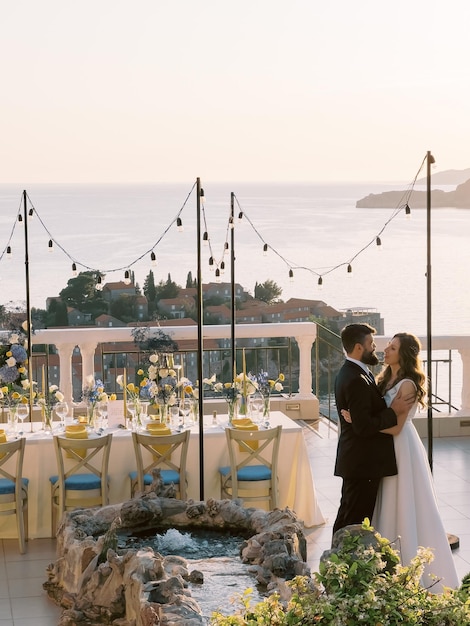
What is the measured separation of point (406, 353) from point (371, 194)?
15394 millimetres

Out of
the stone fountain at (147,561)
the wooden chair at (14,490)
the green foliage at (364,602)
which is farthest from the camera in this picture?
the wooden chair at (14,490)

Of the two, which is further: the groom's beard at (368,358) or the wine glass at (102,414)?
the wine glass at (102,414)

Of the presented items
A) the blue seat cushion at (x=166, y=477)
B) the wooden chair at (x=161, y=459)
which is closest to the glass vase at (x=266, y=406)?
the wooden chair at (x=161, y=459)

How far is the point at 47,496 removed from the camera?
7098 mm

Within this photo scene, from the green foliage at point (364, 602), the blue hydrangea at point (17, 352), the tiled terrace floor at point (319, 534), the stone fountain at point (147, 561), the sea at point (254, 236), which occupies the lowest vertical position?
the tiled terrace floor at point (319, 534)

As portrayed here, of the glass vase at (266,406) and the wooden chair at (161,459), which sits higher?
the glass vase at (266,406)

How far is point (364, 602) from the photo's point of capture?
2695 mm

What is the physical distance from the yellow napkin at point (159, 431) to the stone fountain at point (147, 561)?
881mm

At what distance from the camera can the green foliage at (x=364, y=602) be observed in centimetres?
269

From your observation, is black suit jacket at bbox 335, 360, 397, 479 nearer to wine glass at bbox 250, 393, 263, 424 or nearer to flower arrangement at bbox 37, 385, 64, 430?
wine glass at bbox 250, 393, 263, 424

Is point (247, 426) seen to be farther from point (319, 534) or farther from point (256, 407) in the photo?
point (319, 534)

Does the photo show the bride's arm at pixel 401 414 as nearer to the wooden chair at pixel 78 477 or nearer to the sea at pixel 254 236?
the wooden chair at pixel 78 477

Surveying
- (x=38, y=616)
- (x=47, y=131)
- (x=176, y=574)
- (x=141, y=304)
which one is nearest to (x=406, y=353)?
(x=176, y=574)

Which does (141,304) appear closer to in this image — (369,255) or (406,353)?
(406,353)
